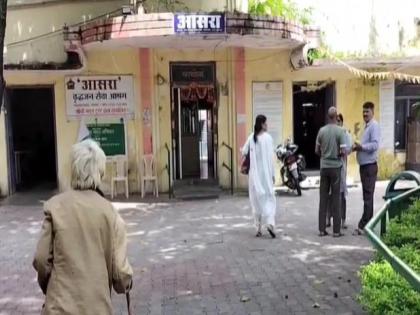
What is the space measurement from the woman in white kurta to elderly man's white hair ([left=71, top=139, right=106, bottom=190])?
5.27m

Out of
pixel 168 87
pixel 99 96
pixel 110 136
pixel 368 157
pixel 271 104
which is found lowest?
pixel 368 157

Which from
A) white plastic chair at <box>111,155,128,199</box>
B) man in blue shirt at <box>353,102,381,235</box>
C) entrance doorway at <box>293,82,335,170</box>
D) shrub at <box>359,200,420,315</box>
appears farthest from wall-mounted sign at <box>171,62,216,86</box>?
shrub at <box>359,200,420,315</box>

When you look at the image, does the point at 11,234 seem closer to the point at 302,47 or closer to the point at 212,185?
the point at 212,185

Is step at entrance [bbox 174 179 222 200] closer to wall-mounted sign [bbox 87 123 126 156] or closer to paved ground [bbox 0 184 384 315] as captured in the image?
paved ground [bbox 0 184 384 315]

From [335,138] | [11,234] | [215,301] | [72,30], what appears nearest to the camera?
[215,301]

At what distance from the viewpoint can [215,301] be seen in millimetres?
5793

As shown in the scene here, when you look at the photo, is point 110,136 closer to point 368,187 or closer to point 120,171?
point 120,171

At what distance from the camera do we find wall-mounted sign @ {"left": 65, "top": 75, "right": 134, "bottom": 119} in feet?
42.3

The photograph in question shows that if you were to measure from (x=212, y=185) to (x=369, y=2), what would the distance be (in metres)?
5.77

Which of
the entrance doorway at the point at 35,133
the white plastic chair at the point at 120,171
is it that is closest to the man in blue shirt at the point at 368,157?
the white plastic chair at the point at 120,171

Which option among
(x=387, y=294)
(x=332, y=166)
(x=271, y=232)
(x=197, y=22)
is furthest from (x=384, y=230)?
(x=197, y=22)

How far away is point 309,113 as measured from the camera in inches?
580

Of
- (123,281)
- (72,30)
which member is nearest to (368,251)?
(123,281)

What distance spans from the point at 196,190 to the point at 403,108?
576cm
